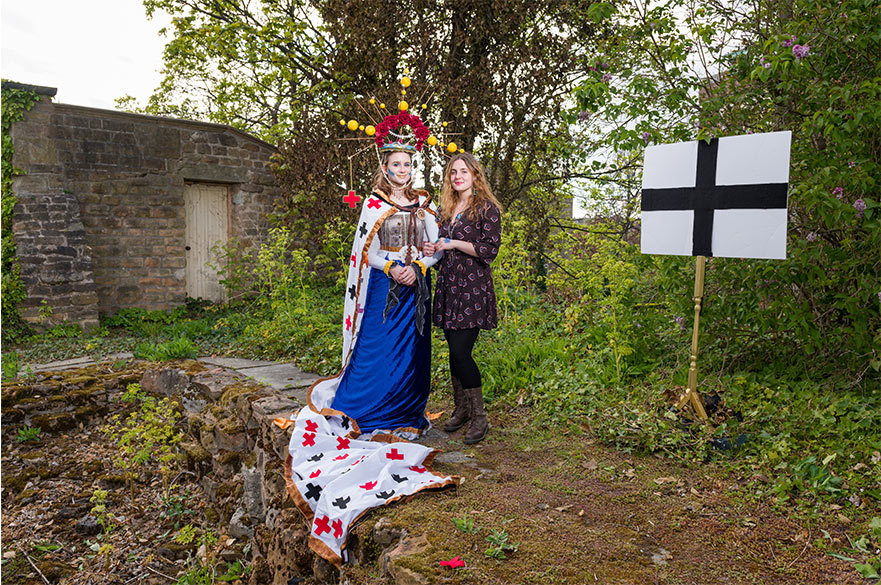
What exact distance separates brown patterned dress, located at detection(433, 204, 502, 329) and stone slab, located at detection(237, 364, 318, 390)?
81.7 inches

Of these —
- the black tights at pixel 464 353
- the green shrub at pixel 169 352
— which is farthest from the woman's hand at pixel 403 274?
the green shrub at pixel 169 352

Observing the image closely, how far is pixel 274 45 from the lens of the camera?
31.8ft

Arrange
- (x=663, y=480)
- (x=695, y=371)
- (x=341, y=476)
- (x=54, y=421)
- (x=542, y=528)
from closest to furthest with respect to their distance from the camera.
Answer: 1. (x=542, y=528)
2. (x=341, y=476)
3. (x=663, y=480)
4. (x=695, y=371)
5. (x=54, y=421)

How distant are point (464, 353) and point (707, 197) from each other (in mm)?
1772

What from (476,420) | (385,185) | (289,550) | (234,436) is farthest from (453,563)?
(234,436)

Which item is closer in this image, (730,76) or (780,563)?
(780,563)

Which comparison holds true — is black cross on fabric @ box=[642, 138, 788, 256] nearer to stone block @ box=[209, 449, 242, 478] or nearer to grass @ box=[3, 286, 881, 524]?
grass @ box=[3, 286, 881, 524]

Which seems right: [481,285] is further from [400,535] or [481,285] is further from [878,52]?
[878,52]

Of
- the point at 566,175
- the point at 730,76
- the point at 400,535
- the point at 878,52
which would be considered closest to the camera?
the point at 400,535

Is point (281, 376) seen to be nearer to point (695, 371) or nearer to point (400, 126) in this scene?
point (400, 126)

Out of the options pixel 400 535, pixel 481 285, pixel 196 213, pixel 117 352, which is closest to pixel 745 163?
pixel 481 285

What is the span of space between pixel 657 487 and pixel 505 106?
580 cm

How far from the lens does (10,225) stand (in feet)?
27.9

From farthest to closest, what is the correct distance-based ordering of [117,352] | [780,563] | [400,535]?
[117,352] < [400,535] < [780,563]
